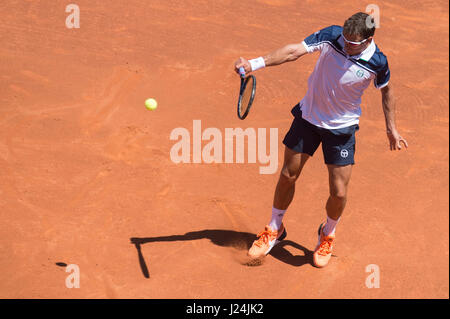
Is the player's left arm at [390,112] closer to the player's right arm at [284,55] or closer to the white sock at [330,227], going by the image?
the player's right arm at [284,55]

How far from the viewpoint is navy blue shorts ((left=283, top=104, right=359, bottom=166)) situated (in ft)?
17.3

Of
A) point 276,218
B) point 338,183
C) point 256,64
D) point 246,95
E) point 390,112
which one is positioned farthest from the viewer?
point 276,218

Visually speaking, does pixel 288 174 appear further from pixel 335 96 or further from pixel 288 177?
pixel 335 96

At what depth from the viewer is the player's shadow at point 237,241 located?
19.4 ft

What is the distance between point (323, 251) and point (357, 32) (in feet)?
7.01

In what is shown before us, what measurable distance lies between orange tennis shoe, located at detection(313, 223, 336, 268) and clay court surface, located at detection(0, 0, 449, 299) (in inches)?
3.8

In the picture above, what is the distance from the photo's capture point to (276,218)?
5887mm

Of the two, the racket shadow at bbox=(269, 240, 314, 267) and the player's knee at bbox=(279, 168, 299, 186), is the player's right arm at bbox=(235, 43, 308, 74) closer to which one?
the player's knee at bbox=(279, 168, 299, 186)

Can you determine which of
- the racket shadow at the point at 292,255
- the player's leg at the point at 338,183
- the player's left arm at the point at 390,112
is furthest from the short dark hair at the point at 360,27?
the racket shadow at the point at 292,255

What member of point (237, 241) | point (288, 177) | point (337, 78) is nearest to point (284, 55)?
point (337, 78)

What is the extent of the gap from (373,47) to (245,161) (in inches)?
98.1

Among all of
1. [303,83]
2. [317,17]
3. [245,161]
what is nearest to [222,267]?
[245,161]

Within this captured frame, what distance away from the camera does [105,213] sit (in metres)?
6.11

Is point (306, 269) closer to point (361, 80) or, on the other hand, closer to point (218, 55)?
point (361, 80)
